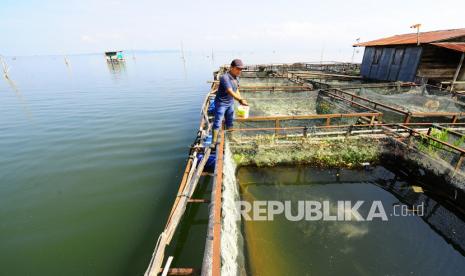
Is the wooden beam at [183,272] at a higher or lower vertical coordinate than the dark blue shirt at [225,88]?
lower

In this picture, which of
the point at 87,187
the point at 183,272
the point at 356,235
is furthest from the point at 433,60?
the point at 87,187

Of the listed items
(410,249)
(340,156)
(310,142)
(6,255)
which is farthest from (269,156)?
(6,255)

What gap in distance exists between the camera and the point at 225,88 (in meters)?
5.80

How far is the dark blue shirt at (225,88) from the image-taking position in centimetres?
573

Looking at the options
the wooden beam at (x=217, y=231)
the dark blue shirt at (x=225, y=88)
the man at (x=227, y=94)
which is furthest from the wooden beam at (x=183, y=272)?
the dark blue shirt at (x=225, y=88)

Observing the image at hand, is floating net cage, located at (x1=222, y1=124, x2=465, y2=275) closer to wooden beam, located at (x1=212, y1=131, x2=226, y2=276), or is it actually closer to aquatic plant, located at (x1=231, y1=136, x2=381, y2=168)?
aquatic plant, located at (x1=231, y1=136, x2=381, y2=168)

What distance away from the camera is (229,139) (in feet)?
22.5

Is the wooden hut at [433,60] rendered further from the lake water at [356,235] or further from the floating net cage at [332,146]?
the lake water at [356,235]

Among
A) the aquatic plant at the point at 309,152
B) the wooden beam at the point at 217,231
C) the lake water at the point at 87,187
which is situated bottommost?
the lake water at the point at 87,187

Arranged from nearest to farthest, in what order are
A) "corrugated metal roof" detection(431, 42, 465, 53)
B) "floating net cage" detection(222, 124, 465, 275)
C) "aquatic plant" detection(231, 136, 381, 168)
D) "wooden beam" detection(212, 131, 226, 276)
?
"wooden beam" detection(212, 131, 226, 276) < "floating net cage" detection(222, 124, 465, 275) < "aquatic plant" detection(231, 136, 381, 168) < "corrugated metal roof" detection(431, 42, 465, 53)

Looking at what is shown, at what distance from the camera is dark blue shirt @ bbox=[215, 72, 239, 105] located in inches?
226

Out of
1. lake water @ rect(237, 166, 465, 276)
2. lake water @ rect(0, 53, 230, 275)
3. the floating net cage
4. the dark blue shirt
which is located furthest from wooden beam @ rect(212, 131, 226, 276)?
the floating net cage

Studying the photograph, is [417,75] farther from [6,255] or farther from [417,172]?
[6,255]

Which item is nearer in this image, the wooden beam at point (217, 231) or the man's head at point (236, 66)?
the wooden beam at point (217, 231)
